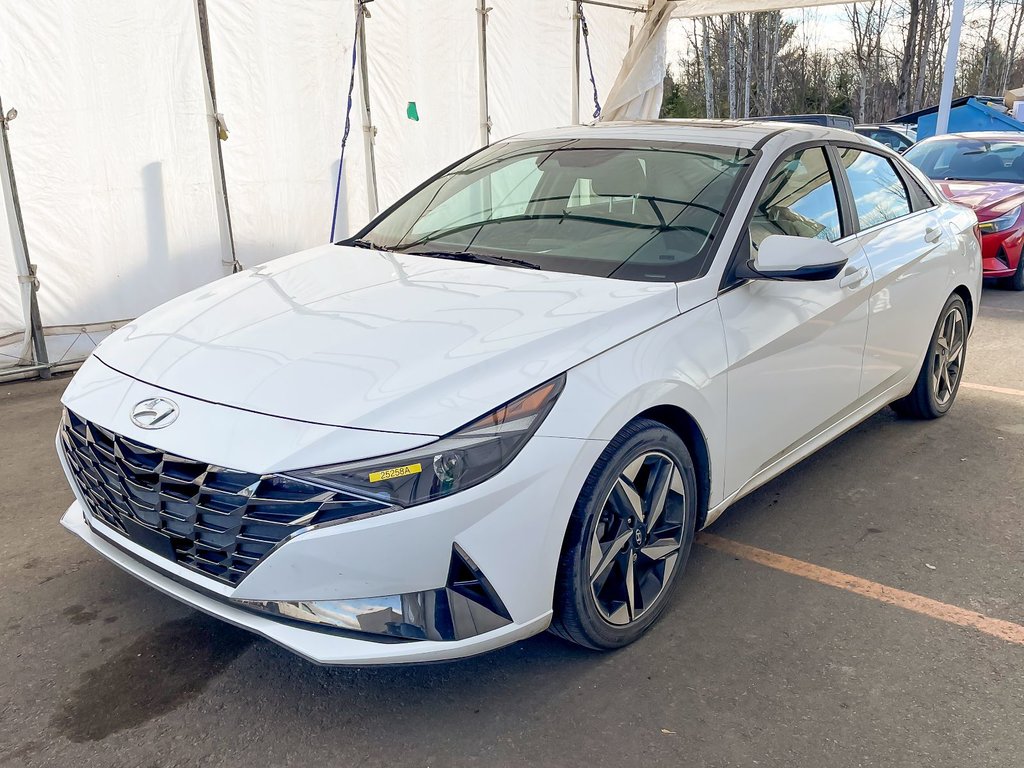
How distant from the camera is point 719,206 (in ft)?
10.5

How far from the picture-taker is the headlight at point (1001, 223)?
846 centimetres

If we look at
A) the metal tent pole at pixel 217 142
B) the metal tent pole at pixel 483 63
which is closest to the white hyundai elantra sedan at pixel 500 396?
the metal tent pole at pixel 217 142

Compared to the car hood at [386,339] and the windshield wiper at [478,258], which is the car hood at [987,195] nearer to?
the windshield wiper at [478,258]

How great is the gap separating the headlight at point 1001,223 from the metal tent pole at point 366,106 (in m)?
5.71

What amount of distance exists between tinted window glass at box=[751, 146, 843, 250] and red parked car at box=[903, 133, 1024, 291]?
5482 millimetres

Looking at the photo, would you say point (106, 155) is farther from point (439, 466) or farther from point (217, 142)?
point (439, 466)

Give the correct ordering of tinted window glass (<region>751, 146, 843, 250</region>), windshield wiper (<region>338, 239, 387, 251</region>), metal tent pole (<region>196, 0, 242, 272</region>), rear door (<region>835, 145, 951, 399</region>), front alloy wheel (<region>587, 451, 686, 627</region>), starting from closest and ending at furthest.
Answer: front alloy wheel (<region>587, 451, 686, 627</region>), tinted window glass (<region>751, 146, 843, 250</region>), windshield wiper (<region>338, 239, 387, 251</region>), rear door (<region>835, 145, 951, 399</region>), metal tent pole (<region>196, 0, 242, 272</region>)

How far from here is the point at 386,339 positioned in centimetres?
255

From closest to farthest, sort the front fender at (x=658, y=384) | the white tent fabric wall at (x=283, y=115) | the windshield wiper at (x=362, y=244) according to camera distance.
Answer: the front fender at (x=658, y=384) → the windshield wiper at (x=362, y=244) → the white tent fabric wall at (x=283, y=115)

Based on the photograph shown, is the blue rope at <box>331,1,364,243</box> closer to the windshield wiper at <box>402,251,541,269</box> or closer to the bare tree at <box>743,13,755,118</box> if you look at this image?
the windshield wiper at <box>402,251,541,269</box>

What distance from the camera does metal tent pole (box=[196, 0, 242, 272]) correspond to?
6.62m

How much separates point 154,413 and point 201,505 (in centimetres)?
32

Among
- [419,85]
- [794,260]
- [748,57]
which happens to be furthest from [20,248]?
[748,57]

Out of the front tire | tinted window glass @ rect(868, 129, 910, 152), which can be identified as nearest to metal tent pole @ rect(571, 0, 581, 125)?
the front tire
